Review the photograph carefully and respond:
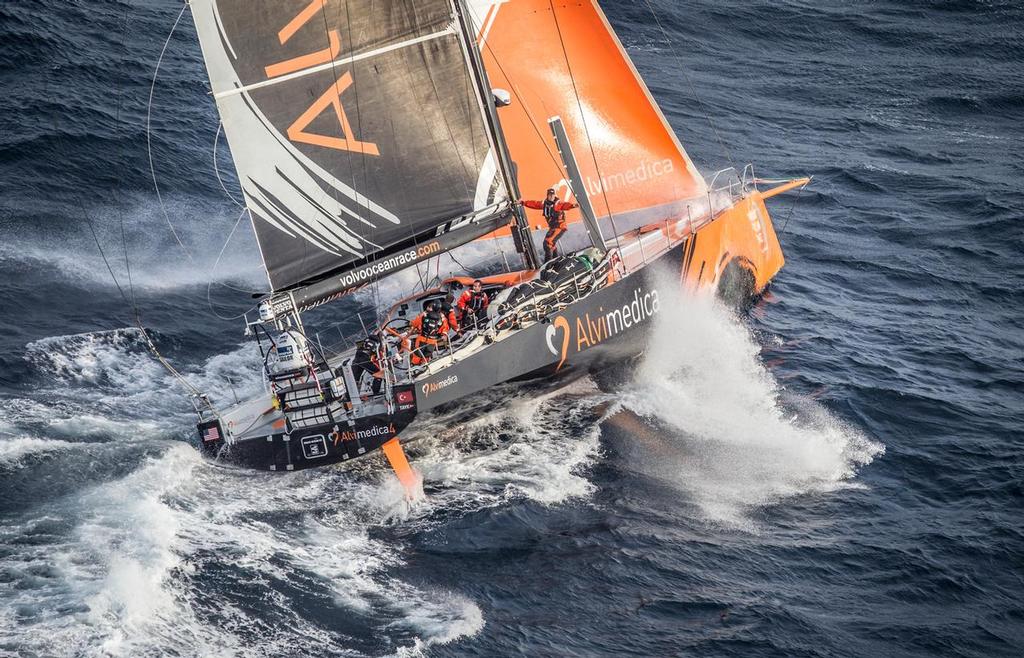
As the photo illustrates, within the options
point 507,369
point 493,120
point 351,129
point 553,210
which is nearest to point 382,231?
point 351,129

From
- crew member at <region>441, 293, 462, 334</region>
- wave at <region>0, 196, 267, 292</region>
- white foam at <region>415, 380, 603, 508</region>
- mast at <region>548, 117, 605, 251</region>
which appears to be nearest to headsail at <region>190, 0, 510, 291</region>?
crew member at <region>441, 293, 462, 334</region>

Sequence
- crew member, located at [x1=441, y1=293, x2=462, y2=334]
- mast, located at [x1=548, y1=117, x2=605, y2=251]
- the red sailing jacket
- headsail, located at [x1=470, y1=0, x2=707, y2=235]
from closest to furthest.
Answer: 1. crew member, located at [x1=441, y1=293, x2=462, y2=334]
2. mast, located at [x1=548, y1=117, x2=605, y2=251]
3. the red sailing jacket
4. headsail, located at [x1=470, y1=0, x2=707, y2=235]

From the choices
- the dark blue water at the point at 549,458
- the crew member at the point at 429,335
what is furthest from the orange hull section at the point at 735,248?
the crew member at the point at 429,335

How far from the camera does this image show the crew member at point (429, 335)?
13258 millimetres

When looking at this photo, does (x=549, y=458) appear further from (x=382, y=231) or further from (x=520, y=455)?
(x=382, y=231)

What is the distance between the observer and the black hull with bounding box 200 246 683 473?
12344mm

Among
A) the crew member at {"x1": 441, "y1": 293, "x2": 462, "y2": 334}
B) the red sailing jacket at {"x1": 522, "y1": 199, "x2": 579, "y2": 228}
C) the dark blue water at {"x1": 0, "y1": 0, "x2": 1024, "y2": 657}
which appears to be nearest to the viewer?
the dark blue water at {"x1": 0, "y1": 0, "x2": 1024, "y2": 657}

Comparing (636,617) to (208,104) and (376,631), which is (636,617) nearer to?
(376,631)

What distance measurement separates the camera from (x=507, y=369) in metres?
13.0

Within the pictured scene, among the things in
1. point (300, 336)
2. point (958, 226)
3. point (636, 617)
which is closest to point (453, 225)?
point (300, 336)

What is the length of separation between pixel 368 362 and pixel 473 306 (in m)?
1.67

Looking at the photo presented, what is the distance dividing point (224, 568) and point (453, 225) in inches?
206

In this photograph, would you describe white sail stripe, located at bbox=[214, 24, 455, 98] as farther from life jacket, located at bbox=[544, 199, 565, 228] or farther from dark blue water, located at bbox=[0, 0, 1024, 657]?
dark blue water, located at bbox=[0, 0, 1024, 657]

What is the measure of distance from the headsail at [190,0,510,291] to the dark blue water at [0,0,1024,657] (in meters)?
2.49
